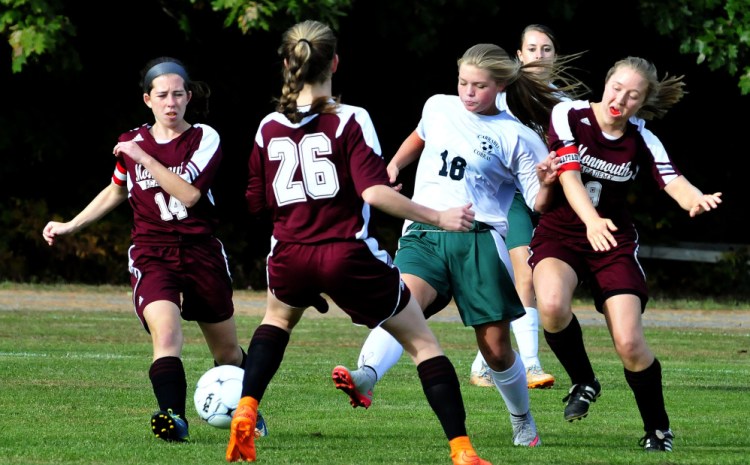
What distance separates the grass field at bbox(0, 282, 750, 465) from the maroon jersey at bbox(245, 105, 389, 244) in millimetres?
1024

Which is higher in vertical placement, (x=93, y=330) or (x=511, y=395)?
(x=511, y=395)

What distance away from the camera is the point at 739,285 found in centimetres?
2083

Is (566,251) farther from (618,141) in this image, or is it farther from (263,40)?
(263,40)

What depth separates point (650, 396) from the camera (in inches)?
261

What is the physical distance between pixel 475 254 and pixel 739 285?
15.0 metres

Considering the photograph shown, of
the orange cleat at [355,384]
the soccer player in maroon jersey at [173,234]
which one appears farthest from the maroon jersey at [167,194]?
the orange cleat at [355,384]

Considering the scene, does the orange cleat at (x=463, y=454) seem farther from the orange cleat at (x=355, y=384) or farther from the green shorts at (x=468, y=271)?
the green shorts at (x=468, y=271)

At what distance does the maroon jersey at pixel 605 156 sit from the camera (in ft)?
22.5

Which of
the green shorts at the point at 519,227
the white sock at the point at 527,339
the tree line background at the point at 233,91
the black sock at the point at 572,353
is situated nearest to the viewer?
the black sock at the point at 572,353

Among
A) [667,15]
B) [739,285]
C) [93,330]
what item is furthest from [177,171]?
[739,285]

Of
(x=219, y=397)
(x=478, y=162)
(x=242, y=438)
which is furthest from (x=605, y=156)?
(x=242, y=438)

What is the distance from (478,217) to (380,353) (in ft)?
2.63

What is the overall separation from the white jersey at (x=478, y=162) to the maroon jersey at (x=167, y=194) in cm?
102

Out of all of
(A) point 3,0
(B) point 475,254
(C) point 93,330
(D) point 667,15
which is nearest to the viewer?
(B) point 475,254
